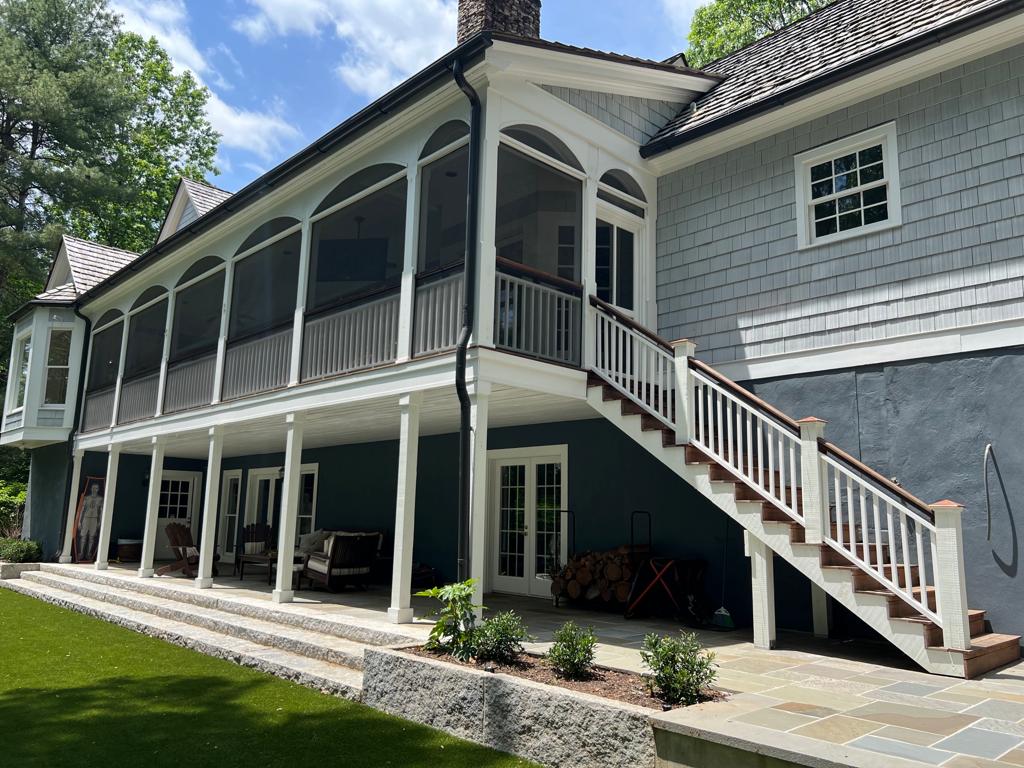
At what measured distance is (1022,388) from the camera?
654 cm

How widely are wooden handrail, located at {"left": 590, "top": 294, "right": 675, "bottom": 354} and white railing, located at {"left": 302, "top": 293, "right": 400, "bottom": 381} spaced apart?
2279 mm

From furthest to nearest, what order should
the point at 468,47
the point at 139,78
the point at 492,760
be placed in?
the point at 139,78 → the point at 468,47 → the point at 492,760

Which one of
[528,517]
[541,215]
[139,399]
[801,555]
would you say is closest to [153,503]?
[139,399]

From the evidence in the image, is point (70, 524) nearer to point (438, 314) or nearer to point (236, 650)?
point (236, 650)

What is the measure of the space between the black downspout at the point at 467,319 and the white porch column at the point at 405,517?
800 mm

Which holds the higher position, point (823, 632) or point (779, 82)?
point (779, 82)

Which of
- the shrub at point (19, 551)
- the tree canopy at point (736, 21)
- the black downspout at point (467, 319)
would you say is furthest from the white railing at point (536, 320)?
the tree canopy at point (736, 21)

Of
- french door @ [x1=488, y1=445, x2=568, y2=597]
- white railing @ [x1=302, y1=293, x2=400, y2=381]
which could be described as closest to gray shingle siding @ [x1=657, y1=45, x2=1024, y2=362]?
french door @ [x1=488, y1=445, x2=568, y2=597]

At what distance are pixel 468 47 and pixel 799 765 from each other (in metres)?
6.51

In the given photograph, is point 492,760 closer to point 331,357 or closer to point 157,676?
point 157,676

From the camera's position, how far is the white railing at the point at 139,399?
45.3 feet

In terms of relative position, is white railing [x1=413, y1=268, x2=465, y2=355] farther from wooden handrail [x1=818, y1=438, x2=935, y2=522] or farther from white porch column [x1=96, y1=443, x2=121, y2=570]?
white porch column [x1=96, y1=443, x2=121, y2=570]

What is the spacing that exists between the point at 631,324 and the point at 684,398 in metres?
1.12

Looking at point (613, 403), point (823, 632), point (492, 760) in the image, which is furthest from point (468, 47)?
point (823, 632)
